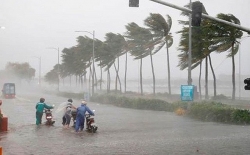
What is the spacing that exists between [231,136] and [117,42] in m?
48.5

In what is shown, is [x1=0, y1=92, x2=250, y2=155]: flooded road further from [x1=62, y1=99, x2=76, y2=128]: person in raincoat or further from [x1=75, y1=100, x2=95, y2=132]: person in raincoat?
[x1=62, y1=99, x2=76, y2=128]: person in raincoat

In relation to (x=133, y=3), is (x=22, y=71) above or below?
above

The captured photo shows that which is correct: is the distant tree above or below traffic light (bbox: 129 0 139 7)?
above

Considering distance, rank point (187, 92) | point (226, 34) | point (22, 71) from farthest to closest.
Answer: point (22, 71), point (226, 34), point (187, 92)

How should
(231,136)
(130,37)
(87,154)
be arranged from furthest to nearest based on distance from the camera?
(130,37) → (231,136) → (87,154)

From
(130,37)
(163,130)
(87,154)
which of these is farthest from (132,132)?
(130,37)

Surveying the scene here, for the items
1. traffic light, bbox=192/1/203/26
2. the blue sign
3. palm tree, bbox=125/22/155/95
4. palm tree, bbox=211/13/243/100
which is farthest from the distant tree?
traffic light, bbox=192/1/203/26

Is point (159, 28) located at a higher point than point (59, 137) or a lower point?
higher

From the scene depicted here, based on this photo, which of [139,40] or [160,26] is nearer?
[160,26]

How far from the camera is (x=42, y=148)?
13000 mm

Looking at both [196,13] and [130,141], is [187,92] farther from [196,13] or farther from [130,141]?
[196,13]

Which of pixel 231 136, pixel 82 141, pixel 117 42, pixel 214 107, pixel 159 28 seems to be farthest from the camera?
pixel 117 42

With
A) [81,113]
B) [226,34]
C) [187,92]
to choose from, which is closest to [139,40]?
[226,34]

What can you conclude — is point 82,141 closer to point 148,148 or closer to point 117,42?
Answer: point 148,148
